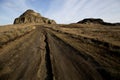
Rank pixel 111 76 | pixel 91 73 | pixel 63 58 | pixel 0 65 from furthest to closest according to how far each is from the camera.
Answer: pixel 63 58 → pixel 0 65 → pixel 91 73 → pixel 111 76

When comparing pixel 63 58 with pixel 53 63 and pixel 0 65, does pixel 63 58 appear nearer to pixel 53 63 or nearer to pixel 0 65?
pixel 53 63

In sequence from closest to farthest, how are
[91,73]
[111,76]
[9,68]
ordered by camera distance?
[111,76] → [91,73] → [9,68]

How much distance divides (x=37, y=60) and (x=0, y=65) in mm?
2393

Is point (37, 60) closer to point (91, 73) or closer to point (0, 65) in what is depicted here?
point (0, 65)

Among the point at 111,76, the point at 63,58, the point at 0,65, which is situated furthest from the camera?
the point at 63,58

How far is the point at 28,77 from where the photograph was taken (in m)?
7.43

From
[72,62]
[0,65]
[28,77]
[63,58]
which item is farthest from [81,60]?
[0,65]

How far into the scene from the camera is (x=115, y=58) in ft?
30.0

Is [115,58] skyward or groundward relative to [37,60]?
skyward

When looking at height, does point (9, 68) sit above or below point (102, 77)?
below

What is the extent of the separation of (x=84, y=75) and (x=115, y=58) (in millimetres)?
3101

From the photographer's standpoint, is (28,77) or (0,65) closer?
(28,77)

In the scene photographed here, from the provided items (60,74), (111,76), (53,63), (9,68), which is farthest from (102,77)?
(9,68)

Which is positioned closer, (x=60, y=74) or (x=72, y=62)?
(x=60, y=74)
